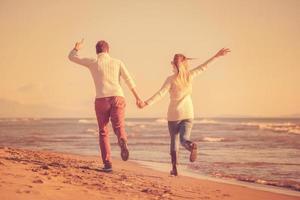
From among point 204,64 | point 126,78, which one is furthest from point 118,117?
point 204,64

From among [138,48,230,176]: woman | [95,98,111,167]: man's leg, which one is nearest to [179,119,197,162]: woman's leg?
[138,48,230,176]: woman

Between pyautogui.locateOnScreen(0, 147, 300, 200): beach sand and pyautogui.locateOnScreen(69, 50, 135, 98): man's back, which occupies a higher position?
pyautogui.locateOnScreen(69, 50, 135, 98): man's back

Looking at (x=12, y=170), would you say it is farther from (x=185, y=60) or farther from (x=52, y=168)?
(x=185, y=60)

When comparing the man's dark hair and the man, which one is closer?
the man

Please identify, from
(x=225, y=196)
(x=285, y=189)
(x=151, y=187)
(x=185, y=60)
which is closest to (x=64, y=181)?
(x=151, y=187)

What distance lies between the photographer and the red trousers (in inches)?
212

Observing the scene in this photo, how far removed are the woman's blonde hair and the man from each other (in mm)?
574

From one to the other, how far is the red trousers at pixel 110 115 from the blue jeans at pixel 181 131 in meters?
0.67

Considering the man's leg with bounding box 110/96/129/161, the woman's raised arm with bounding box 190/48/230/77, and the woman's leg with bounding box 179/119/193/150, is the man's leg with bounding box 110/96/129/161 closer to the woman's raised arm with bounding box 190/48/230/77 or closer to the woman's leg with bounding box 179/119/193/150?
the woman's leg with bounding box 179/119/193/150

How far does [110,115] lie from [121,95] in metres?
0.29

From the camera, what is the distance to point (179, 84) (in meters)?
5.59

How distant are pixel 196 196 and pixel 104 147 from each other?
145 centimetres

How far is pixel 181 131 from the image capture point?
5.60 metres

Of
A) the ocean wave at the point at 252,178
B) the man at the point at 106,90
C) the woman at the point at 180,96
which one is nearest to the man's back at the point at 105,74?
the man at the point at 106,90
